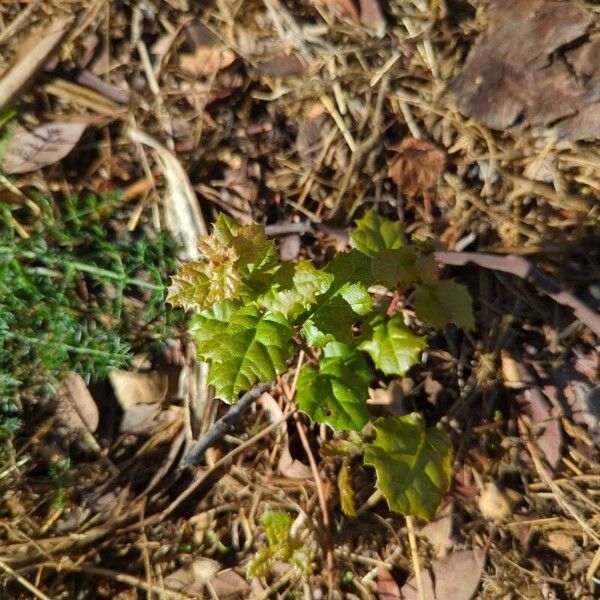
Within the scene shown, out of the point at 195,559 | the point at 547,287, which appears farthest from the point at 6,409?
the point at 547,287

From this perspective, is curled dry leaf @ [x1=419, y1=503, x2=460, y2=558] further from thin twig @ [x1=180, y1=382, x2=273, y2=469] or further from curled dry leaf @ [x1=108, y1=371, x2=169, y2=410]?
curled dry leaf @ [x1=108, y1=371, x2=169, y2=410]

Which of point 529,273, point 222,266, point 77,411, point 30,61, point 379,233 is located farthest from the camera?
point 30,61

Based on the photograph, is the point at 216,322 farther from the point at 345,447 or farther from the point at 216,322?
the point at 345,447

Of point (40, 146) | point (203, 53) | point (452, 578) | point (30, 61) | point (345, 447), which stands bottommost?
point (452, 578)

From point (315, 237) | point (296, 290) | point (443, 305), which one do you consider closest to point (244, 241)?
point (296, 290)

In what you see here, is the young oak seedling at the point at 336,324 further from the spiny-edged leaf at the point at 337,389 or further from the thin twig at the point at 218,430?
the thin twig at the point at 218,430

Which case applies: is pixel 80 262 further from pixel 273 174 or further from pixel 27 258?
pixel 273 174
